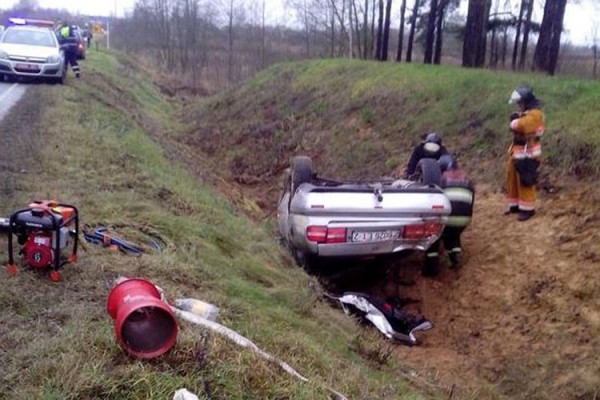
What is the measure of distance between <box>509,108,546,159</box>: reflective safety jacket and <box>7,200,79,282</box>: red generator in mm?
5271

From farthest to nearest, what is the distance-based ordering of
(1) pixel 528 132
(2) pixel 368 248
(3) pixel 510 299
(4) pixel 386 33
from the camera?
(4) pixel 386 33, (1) pixel 528 132, (3) pixel 510 299, (2) pixel 368 248

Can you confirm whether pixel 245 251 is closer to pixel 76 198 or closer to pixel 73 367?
pixel 76 198

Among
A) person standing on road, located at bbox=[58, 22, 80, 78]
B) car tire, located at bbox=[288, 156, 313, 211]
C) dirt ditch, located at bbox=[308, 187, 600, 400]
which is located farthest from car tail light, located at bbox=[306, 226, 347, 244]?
person standing on road, located at bbox=[58, 22, 80, 78]

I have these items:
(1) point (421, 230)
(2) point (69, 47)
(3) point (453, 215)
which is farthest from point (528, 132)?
(2) point (69, 47)

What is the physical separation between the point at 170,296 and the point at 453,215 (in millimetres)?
3576

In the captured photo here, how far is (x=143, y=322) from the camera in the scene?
11.6 ft

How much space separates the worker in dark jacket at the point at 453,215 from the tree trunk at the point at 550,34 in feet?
27.8

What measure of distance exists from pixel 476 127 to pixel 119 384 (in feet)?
30.9

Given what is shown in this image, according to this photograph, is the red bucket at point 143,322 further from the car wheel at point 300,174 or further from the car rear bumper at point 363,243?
the car wheel at point 300,174

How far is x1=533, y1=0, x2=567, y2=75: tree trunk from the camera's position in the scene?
580 inches

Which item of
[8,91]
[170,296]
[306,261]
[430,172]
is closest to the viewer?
[170,296]

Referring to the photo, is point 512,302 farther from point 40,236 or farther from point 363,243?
point 40,236

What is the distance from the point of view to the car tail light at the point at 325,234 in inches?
257

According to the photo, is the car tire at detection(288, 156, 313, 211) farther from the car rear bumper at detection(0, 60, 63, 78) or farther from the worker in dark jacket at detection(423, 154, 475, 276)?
the car rear bumper at detection(0, 60, 63, 78)
